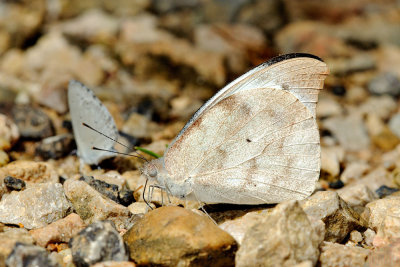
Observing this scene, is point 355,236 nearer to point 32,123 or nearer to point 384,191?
point 384,191

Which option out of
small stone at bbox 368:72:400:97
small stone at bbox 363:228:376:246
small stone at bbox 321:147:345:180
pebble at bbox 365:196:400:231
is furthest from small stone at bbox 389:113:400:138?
small stone at bbox 363:228:376:246

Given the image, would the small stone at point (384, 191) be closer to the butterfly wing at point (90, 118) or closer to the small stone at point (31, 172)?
the butterfly wing at point (90, 118)

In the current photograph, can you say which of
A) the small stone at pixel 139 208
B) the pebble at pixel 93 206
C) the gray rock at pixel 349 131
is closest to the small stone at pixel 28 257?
the pebble at pixel 93 206

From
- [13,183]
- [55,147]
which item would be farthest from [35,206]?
[55,147]

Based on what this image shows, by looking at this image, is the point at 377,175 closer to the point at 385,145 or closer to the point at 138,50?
the point at 385,145

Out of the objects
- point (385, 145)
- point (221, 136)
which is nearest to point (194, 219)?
point (221, 136)

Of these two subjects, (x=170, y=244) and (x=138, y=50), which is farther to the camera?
(x=138, y=50)
